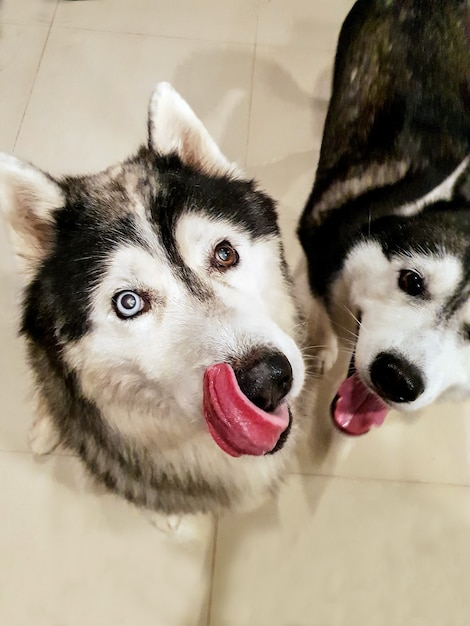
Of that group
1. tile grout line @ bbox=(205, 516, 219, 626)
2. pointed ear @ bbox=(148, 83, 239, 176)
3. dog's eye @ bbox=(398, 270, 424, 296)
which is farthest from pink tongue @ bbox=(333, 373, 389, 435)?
pointed ear @ bbox=(148, 83, 239, 176)

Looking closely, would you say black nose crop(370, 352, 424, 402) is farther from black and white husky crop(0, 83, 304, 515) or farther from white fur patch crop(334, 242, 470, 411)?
black and white husky crop(0, 83, 304, 515)

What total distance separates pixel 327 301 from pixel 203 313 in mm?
695

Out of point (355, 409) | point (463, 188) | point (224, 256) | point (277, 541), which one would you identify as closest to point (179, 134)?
point (224, 256)

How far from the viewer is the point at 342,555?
5.64ft

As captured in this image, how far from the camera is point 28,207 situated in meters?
1.12

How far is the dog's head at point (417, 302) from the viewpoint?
49.7 inches

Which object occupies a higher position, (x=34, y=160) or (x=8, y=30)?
(x=8, y=30)

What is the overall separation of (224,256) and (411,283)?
18.9 inches

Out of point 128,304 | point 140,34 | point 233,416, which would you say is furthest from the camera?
point 140,34

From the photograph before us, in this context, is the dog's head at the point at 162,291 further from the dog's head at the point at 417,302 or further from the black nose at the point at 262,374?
the dog's head at the point at 417,302

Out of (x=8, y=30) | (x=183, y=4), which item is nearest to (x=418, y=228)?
(x=183, y=4)

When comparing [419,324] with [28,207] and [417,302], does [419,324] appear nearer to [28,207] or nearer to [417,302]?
[417,302]

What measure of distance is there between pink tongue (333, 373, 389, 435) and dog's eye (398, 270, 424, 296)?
41cm

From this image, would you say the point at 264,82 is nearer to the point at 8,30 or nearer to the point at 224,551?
the point at 8,30
